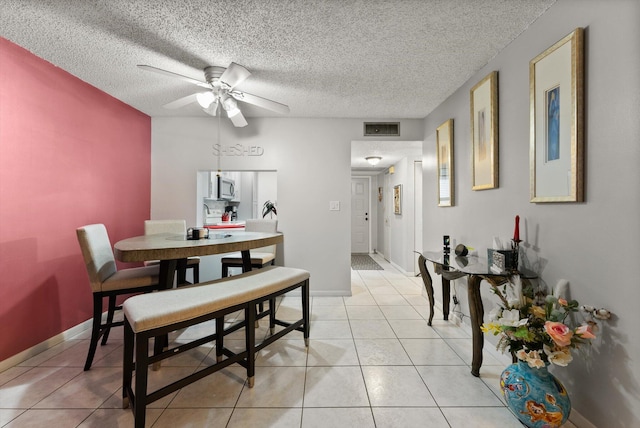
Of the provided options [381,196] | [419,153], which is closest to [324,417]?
[419,153]

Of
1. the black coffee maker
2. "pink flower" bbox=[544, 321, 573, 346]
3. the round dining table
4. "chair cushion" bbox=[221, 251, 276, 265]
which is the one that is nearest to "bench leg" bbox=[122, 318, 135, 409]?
the round dining table

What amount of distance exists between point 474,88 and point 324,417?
2666 millimetres

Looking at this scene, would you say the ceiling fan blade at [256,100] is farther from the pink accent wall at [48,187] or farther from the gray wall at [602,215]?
the gray wall at [602,215]

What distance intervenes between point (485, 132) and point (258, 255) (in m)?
2.47

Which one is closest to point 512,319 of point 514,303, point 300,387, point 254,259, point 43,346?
point 514,303

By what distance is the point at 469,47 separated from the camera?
73.9 inches

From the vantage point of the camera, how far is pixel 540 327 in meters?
1.29

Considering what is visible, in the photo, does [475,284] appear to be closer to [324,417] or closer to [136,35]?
[324,417]

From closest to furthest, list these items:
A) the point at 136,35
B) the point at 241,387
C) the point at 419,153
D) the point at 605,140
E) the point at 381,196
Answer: the point at 605,140 → the point at 241,387 → the point at 136,35 → the point at 419,153 → the point at 381,196

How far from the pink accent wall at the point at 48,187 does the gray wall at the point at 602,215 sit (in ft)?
11.7

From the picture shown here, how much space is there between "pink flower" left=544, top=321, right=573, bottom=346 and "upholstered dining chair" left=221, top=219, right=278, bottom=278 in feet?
7.53

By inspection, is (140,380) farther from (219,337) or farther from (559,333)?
(559,333)

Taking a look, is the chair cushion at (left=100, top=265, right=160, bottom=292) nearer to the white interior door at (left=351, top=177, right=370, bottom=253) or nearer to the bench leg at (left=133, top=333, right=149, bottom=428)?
the bench leg at (left=133, top=333, right=149, bottom=428)

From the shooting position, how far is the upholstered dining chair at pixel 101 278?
1.77 meters
